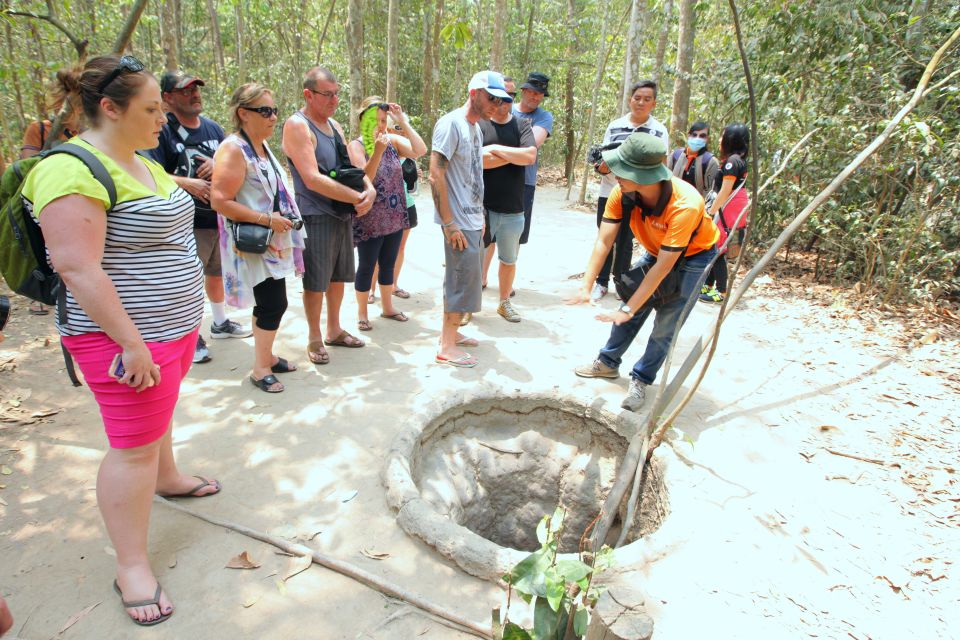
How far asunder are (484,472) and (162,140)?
3.01 m

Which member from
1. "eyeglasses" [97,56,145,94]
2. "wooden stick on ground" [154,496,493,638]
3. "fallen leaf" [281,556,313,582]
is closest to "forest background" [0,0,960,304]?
"eyeglasses" [97,56,145,94]

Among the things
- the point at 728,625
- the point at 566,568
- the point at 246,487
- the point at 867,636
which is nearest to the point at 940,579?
the point at 867,636

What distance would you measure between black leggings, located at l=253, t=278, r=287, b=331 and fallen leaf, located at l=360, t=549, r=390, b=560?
1.70 m

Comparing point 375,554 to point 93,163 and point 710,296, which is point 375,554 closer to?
point 93,163

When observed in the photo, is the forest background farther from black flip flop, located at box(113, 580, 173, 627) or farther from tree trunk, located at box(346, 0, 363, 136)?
black flip flop, located at box(113, 580, 173, 627)

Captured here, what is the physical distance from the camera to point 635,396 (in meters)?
3.69

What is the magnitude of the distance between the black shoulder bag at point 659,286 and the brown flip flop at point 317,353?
215cm

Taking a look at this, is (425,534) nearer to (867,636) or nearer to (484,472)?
(484,472)

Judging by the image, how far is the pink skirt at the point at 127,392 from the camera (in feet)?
6.18

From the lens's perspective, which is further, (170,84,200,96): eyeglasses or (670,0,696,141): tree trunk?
(670,0,696,141): tree trunk

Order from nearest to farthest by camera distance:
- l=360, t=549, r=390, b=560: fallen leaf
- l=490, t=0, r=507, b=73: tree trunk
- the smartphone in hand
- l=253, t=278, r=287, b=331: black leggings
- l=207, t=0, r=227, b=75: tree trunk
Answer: the smartphone in hand → l=360, t=549, r=390, b=560: fallen leaf → l=253, t=278, r=287, b=331: black leggings → l=490, t=0, r=507, b=73: tree trunk → l=207, t=0, r=227, b=75: tree trunk

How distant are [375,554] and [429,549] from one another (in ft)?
0.77

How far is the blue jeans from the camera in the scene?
3.58 metres

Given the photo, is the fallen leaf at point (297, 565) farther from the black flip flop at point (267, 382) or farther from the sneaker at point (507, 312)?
the sneaker at point (507, 312)
